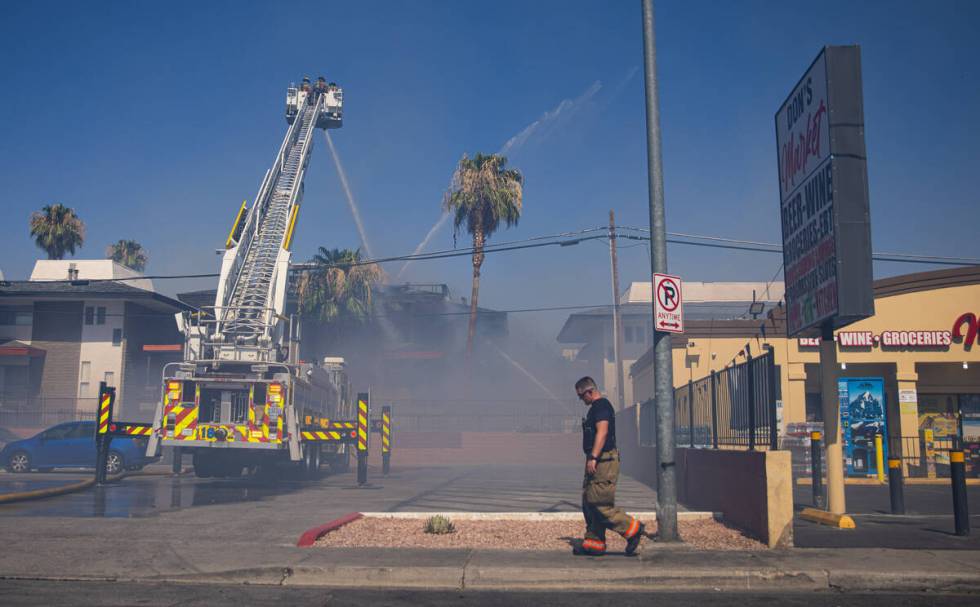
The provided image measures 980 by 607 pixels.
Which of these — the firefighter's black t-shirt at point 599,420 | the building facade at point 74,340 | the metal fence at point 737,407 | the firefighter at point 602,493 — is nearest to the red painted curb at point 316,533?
the firefighter at point 602,493

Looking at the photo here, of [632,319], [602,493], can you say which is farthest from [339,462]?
[632,319]

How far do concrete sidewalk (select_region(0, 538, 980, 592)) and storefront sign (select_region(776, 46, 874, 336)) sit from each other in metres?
2.85

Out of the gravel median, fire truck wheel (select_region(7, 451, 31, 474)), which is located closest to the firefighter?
the gravel median

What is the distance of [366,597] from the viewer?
648cm

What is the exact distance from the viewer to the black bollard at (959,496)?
30.9ft

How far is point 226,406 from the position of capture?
16.3 metres

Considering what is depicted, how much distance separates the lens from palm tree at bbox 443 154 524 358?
38656mm

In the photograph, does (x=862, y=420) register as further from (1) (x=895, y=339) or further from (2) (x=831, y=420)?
(2) (x=831, y=420)

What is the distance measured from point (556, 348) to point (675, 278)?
60365 millimetres

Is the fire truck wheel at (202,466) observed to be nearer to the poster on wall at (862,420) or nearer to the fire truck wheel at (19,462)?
the fire truck wheel at (19,462)

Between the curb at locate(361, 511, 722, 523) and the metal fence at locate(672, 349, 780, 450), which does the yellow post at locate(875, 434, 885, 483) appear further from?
the curb at locate(361, 511, 722, 523)

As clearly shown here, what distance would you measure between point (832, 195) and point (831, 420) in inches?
116

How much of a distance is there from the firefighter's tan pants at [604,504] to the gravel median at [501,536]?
0.68 m

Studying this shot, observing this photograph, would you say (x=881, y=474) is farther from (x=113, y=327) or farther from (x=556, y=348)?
(x=556, y=348)
